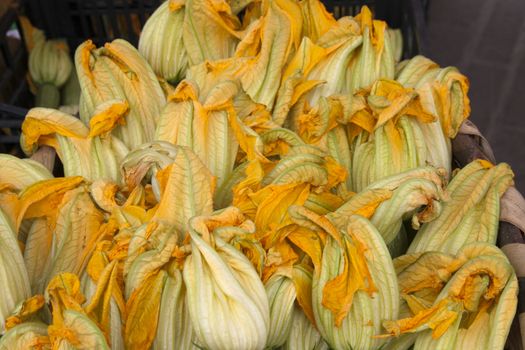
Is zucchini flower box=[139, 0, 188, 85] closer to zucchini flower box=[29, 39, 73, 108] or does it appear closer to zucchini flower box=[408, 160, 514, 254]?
zucchini flower box=[29, 39, 73, 108]

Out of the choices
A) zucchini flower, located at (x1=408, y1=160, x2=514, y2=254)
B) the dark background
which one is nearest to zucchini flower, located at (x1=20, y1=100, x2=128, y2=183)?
zucchini flower, located at (x1=408, y1=160, x2=514, y2=254)

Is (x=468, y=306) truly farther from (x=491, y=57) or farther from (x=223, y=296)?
(x=491, y=57)

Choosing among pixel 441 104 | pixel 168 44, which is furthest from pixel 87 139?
pixel 441 104

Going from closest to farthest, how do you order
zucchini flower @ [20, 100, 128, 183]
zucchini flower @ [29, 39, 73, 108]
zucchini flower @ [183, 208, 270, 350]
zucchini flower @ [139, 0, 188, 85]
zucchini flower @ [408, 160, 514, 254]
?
zucchini flower @ [183, 208, 270, 350], zucchini flower @ [408, 160, 514, 254], zucchini flower @ [20, 100, 128, 183], zucchini flower @ [139, 0, 188, 85], zucchini flower @ [29, 39, 73, 108]

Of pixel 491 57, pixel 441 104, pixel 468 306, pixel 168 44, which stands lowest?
pixel 491 57

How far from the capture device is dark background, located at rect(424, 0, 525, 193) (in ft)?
10.3

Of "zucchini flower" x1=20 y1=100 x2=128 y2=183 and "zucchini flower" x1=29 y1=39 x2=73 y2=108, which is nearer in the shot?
"zucchini flower" x1=20 y1=100 x2=128 y2=183

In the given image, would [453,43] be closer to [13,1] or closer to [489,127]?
[489,127]

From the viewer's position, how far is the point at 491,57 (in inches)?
139

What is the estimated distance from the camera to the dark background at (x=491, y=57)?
3139 millimetres

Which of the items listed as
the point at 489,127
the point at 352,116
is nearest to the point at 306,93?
the point at 352,116

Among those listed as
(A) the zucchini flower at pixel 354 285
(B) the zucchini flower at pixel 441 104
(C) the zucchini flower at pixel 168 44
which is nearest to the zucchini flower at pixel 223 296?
(A) the zucchini flower at pixel 354 285

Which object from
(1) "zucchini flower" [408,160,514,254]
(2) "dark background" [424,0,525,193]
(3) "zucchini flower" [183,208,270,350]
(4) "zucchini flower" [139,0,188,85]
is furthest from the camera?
(2) "dark background" [424,0,525,193]

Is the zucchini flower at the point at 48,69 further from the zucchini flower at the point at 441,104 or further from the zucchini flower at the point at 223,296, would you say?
the zucchini flower at the point at 223,296
